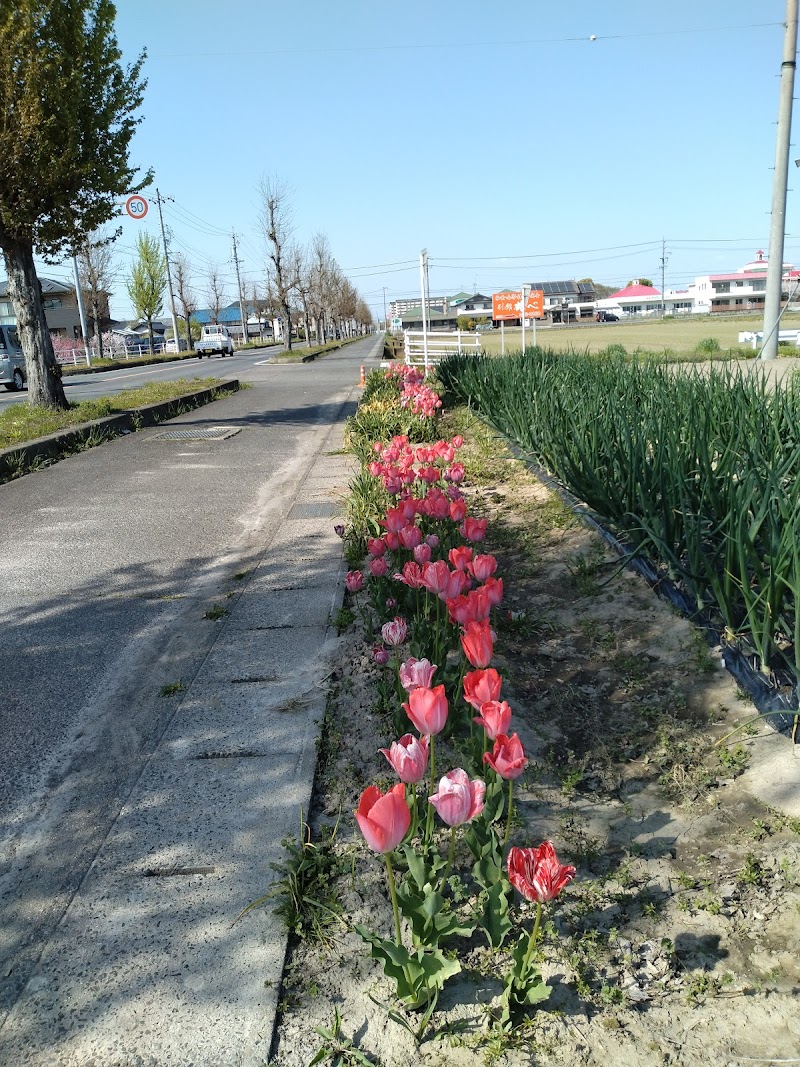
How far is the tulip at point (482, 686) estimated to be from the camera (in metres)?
1.75

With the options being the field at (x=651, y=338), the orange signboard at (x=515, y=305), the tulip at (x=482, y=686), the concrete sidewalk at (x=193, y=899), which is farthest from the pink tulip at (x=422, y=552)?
the orange signboard at (x=515, y=305)

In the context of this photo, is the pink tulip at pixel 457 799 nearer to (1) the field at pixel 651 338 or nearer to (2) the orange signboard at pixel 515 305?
(1) the field at pixel 651 338

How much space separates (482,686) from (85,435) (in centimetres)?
982

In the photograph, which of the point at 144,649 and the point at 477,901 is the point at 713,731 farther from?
the point at 144,649

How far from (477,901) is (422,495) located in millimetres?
2917

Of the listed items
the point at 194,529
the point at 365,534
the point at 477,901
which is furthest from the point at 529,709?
the point at 194,529

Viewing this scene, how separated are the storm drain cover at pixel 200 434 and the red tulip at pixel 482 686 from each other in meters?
9.66

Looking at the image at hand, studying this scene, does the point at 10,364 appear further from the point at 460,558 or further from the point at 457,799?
the point at 457,799

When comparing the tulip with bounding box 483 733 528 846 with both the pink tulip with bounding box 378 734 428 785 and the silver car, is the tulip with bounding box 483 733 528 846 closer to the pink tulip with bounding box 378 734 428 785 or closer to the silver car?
the pink tulip with bounding box 378 734 428 785

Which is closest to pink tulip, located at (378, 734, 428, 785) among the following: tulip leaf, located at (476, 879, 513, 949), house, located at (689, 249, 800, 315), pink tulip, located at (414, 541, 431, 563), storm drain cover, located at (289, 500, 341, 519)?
tulip leaf, located at (476, 879, 513, 949)

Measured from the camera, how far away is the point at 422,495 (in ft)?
15.1

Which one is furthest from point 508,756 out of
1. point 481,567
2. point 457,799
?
point 481,567

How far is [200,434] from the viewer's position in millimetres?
11469

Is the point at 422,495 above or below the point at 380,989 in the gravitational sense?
above
